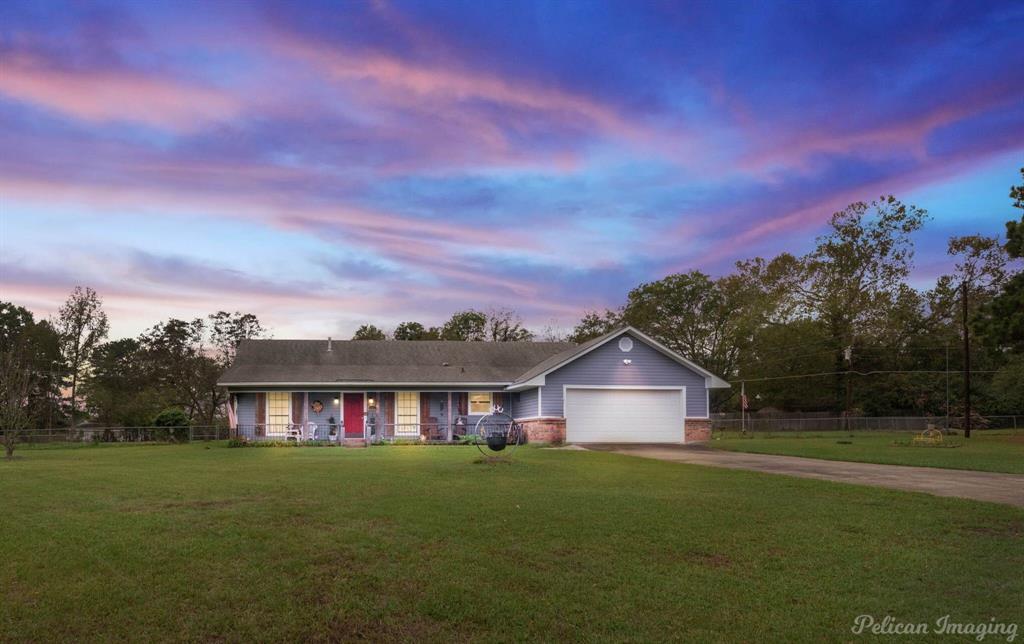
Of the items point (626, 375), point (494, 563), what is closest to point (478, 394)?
point (626, 375)

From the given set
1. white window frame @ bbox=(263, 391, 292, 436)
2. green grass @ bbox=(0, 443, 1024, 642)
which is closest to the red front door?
white window frame @ bbox=(263, 391, 292, 436)

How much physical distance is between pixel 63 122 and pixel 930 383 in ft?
187

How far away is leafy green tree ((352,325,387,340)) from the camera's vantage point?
60938 mm

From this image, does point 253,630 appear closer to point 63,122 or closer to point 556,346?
point 63,122

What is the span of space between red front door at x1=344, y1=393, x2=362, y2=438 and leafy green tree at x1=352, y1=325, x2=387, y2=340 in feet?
93.6

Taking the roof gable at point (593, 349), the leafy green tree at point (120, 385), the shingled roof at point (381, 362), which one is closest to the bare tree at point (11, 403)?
the shingled roof at point (381, 362)

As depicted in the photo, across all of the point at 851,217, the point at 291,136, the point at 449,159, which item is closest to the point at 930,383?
the point at 851,217

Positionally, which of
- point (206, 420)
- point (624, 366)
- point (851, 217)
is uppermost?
point (851, 217)

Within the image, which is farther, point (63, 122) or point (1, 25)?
point (63, 122)

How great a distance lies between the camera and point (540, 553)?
Result: 23.2 ft

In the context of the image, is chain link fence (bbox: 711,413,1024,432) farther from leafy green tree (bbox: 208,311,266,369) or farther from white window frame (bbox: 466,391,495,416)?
leafy green tree (bbox: 208,311,266,369)

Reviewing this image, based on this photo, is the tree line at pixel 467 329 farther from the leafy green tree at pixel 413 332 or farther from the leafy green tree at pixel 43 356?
the leafy green tree at pixel 43 356

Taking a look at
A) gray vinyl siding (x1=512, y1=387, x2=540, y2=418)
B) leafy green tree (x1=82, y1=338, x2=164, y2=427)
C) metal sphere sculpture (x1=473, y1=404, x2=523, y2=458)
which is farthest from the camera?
leafy green tree (x1=82, y1=338, x2=164, y2=427)

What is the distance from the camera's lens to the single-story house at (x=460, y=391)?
29266 millimetres
